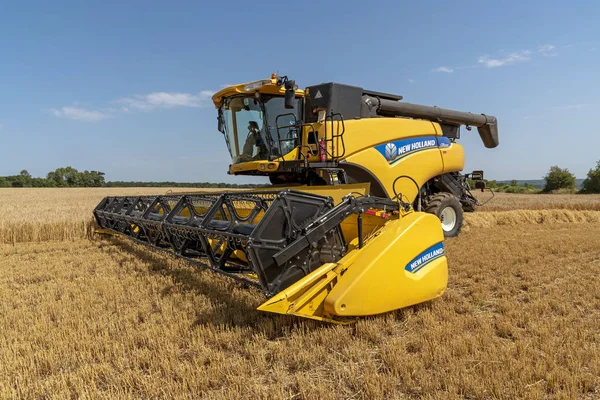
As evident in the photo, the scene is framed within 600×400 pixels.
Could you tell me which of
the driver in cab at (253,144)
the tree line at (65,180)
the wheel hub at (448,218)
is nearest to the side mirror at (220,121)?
the driver in cab at (253,144)

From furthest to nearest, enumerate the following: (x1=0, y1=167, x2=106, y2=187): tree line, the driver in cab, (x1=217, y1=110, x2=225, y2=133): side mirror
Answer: (x1=0, y1=167, x2=106, y2=187): tree line → (x1=217, y1=110, x2=225, y2=133): side mirror → the driver in cab

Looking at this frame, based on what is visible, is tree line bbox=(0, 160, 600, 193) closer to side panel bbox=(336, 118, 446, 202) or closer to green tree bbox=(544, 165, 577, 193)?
green tree bbox=(544, 165, 577, 193)

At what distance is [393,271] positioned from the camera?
285cm

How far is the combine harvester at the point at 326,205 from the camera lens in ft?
8.96

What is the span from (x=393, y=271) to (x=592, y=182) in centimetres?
3364

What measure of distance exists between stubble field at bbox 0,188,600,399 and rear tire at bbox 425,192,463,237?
6.62 ft

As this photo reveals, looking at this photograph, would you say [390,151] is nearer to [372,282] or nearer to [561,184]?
[372,282]

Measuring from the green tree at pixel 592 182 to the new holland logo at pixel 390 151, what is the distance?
30264 mm

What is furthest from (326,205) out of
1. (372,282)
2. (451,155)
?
(451,155)

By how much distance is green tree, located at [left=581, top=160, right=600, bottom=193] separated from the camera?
28.2m

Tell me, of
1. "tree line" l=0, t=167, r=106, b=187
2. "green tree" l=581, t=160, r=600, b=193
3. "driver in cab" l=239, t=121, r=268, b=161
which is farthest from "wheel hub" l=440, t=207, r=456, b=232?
"tree line" l=0, t=167, r=106, b=187

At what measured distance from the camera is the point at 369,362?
7.54 feet

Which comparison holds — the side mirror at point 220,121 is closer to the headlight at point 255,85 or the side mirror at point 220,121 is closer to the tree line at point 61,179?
the headlight at point 255,85

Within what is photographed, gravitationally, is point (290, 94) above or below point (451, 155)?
above
